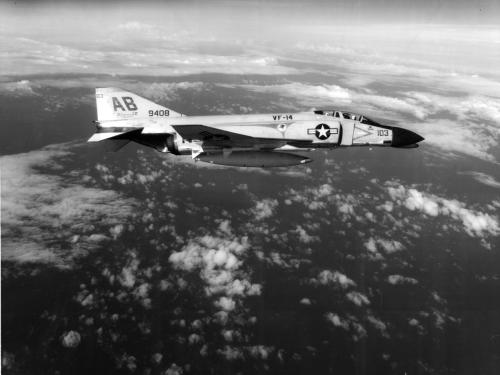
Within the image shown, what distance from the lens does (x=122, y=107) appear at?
18.1m

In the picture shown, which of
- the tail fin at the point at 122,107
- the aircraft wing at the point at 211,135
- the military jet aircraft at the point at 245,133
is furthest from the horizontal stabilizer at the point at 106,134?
the aircraft wing at the point at 211,135

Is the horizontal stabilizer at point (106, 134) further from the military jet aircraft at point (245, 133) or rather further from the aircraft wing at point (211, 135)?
the aircraft wing at point (211, 135)

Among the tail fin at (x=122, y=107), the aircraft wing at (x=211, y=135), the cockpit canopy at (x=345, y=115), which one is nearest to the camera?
the aircraft wing at (x=211, y=135)

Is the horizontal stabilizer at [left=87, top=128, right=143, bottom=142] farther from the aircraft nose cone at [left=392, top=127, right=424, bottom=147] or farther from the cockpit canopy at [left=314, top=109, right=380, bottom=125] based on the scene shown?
the aircraft nose cone at [left=392, top=127, right=424, bottom=147]

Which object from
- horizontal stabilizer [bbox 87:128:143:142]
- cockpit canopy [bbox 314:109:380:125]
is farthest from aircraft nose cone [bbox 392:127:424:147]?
horizontal stabilizer [bbox 87:128:143:142]

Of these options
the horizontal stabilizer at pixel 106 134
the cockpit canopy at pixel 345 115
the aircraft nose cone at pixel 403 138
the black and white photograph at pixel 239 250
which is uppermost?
the cockpit canopy at pixel 345 115

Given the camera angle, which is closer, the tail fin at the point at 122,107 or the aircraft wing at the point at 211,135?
the aircraft wing at the point at 211,135

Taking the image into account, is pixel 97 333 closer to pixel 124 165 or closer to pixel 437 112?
pixel 124 165

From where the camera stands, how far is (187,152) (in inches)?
699

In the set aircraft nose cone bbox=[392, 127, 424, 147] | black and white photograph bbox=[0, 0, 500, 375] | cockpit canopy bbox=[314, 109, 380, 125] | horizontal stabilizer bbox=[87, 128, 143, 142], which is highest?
cockpit canopy bbox=[314, 109, 380, 125]

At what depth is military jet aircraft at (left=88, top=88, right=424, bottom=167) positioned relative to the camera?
17.2 meters

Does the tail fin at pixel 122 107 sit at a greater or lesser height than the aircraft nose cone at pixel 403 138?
greater

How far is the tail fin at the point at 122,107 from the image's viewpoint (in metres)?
18.1

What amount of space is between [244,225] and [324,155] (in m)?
43.6
